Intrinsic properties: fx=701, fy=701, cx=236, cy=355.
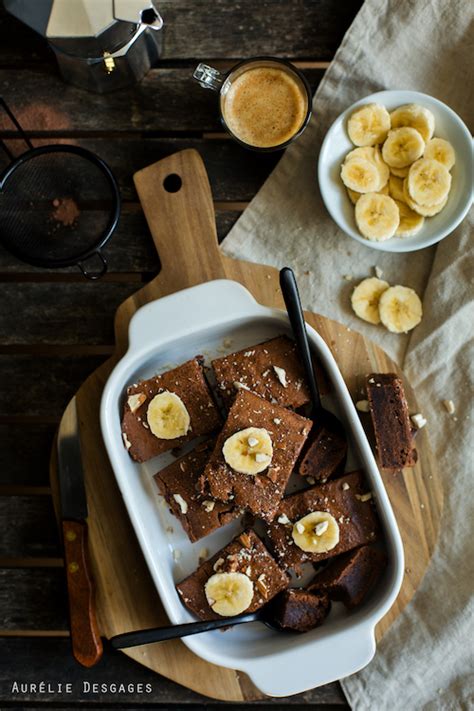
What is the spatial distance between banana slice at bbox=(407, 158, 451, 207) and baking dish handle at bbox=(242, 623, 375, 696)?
4.34ft

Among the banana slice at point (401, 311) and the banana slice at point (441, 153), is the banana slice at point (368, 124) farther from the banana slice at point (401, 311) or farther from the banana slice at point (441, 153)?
the banana slice at point (401, 311)

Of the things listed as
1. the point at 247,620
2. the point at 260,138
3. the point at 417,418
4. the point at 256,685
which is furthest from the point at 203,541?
the point at 260,138

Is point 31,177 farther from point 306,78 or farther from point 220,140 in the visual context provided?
point 306,78

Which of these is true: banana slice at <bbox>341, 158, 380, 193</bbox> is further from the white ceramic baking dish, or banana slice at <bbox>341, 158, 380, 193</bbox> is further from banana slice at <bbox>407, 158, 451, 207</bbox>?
the white ceramic baking dish

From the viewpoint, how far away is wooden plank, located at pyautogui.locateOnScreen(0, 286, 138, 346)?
242 centimetres

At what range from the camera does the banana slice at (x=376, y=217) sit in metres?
2.26

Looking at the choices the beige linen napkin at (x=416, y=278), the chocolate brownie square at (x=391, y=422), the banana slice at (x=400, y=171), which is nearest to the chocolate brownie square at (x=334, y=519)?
the chocolate brownie square at (x=391, y=422)

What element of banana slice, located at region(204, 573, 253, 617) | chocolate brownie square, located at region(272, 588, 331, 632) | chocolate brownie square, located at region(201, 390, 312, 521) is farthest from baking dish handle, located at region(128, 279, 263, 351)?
chocolate brownie square, located at region(272, 588, 331, 632)

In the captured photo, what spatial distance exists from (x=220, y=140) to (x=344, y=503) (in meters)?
1.29

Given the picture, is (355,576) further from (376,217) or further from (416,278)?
(376,217)

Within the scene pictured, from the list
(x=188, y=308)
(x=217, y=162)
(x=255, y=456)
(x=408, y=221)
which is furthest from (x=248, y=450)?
(x=217, y=162)

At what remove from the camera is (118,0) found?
210 centimetres

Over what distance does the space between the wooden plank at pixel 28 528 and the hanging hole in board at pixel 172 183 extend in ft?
3.68

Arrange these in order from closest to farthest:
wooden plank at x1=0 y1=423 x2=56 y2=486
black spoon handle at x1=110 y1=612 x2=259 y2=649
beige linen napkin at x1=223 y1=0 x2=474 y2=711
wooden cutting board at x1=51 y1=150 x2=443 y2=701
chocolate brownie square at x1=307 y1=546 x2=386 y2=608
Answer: black spoon handle at x1=110 y1=612 x2=259 y2=649 → chocolate brownie square at x1=307 y1=546 x2=386 y2=608 → wooden cutting board at x1=51 y1=150 x2=443 y2=701 → beige linen napkin at x1=223 y1=0 x2=474 y2=711 → wooden plank at x1=0 y1=423 x2=56 y2=486
